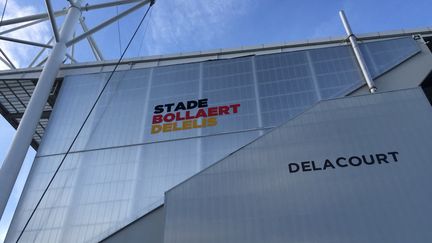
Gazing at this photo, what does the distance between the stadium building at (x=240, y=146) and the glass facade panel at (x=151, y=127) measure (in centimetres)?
7

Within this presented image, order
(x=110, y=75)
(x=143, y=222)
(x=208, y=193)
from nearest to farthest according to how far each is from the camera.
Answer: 1. (x=208, y=193)
2. (x=143, y=222)
3. (x=110, y=75)

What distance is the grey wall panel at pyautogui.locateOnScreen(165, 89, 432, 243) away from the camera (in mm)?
11539

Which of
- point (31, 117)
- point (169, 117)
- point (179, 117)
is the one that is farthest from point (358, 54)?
point (31, 117)

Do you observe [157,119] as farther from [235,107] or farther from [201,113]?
[235,107]

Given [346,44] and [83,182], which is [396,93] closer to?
[346,44]

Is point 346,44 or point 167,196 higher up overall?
point 346,44

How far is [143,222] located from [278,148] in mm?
7886

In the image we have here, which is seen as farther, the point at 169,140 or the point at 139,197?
the point at 169,140

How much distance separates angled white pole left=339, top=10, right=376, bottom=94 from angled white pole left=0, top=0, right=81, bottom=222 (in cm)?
1732

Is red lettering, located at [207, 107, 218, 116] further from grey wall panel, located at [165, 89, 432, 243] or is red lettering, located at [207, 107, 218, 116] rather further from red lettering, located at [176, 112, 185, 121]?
grey wall panel, located at [165, 89, 432, 243]

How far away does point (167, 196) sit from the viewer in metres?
13.6

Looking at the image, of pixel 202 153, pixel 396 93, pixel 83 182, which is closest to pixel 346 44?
pixel 396 93

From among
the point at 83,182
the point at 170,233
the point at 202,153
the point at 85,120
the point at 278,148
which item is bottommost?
the point at 170,233

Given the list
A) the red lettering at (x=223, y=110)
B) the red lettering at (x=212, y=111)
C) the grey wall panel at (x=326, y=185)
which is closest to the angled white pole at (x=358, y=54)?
the grey wall panel at (x=326, y=185)
